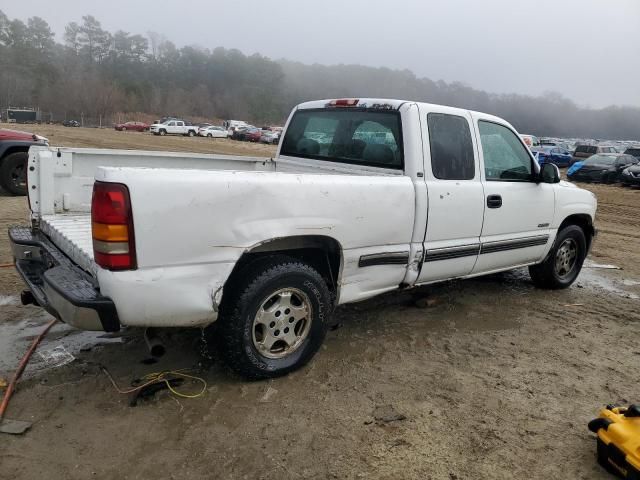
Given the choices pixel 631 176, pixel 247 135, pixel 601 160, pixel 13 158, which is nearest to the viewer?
pixel 13 158

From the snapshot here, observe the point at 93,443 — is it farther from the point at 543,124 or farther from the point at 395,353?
the point at 543,124

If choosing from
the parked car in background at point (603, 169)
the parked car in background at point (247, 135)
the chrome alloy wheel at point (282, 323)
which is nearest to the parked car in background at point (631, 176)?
the parked car in background at point (603, 169)

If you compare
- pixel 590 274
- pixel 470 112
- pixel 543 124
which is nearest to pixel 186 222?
pixel 470 112

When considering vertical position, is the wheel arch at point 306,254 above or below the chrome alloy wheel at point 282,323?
above

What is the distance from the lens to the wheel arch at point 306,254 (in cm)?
326

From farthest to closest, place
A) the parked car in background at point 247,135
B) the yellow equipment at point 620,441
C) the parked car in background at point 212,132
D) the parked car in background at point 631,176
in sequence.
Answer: the parked car in background at point 212,132
the parked car in background at point 247,135
the parked car in background at point 631,176
the yellow equipment at point 620,441

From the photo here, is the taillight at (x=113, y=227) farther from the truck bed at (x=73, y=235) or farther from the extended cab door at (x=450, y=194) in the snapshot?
the extended cab door at (x=450, y=194)

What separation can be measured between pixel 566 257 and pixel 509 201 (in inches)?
66.5

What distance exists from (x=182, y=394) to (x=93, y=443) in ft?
2.03

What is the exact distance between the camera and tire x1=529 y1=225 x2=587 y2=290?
5.70 metres

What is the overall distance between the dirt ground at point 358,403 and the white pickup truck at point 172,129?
49.1 metres

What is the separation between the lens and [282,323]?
11.3 ft

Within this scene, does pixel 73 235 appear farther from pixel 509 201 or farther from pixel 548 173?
pixel 548 173

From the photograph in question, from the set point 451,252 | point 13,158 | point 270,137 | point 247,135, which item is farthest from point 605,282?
point 247,135
